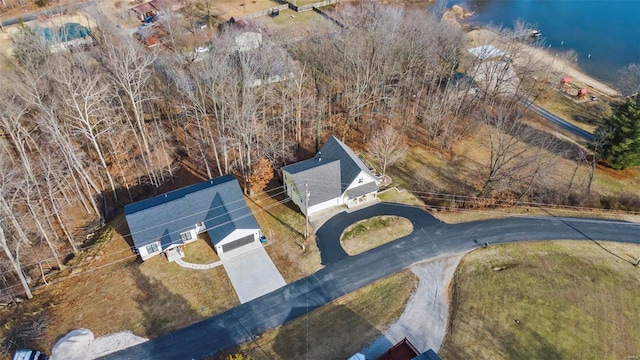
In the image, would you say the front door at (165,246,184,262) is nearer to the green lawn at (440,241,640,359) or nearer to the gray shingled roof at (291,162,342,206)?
the gray shingled roof at (291,162,342,206)

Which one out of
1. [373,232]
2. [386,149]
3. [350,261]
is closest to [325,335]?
[350,261]

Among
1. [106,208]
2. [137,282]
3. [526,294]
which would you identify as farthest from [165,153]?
[526,294]

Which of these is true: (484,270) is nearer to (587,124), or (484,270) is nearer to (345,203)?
(345,203)

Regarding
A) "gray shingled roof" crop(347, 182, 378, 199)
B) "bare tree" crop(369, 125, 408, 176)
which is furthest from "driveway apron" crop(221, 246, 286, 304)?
"bare tree" crop(369, 125, 408, 176)

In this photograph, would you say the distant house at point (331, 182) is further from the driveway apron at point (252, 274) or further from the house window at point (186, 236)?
the house window at point (186, 236)

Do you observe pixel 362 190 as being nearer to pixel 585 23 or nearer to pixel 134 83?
pixel 134 83

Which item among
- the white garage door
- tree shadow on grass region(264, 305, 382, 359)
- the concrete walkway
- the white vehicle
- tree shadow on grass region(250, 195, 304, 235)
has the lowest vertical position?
tree shadow on grass region(264, 305, 382, 359)
